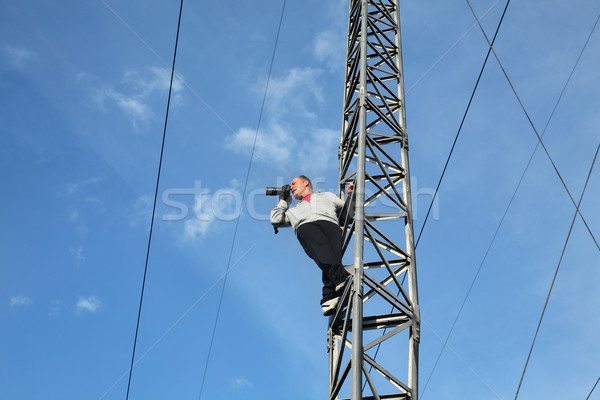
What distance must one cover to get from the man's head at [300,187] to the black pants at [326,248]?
0.52 metres

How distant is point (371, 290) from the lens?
5508mm

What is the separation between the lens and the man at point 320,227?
219 inches

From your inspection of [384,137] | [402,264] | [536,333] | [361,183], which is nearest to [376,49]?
[384,137]

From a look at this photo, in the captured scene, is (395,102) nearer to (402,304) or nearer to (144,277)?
(402,304)

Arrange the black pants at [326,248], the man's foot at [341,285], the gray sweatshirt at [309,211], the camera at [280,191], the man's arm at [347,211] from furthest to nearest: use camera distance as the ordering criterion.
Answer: the camera at [280,191]
the man's arm at [347,211]
the gray sweatshirt at [309,211]
the black pants at [326,248]
the man's foot at [341,285]

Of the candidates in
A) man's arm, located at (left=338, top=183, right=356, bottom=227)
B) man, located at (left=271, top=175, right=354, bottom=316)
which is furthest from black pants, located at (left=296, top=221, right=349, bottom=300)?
man's arm, located at (left=338, top=183, right=356, bottom=227)

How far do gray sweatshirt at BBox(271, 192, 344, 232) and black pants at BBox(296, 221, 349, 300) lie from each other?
70 millimetres

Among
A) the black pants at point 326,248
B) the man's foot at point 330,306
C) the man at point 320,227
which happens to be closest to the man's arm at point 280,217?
the man at point 320,227

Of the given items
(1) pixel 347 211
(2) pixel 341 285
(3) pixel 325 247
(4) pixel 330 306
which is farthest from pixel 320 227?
(4) pixel 330 306

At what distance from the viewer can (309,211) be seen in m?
5.95

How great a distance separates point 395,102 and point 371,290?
2.80 metres

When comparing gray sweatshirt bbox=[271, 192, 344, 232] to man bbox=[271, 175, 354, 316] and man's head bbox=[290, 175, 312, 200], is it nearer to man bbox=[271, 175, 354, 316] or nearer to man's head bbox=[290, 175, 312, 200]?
man bbox=[271, 175, 354, 316]

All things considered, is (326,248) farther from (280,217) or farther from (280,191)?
(280,191)

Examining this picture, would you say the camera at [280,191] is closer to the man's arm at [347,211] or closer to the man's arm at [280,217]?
the man's arm at [280,217]
